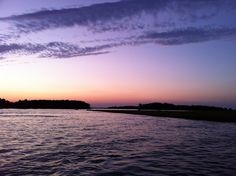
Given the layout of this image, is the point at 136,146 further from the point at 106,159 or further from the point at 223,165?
the point at 223,165

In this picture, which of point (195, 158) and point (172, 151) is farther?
point (172, 151)

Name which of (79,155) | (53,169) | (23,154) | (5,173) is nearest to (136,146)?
(79,155)

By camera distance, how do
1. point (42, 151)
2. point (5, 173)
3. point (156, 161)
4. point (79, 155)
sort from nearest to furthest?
point (5, 173), point (156, 161), point (79, 155), point (42, 151)

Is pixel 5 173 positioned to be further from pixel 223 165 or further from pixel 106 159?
pixel 223 165

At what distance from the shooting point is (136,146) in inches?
1121

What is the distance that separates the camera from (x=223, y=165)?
764 inches

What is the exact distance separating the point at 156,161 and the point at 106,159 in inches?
130

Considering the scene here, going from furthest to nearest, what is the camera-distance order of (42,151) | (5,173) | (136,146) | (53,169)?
1. (136,146)
2. (42,151)
3. (53,169)
4. (5,173)

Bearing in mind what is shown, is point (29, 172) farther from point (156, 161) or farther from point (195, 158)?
point (195, 158)

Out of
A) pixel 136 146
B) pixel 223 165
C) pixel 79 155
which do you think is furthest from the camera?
pixel 136 146

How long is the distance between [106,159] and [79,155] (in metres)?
2.62

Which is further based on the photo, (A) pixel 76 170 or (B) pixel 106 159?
(B) pixel 106 159

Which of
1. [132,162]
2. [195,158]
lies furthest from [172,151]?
[132,162]

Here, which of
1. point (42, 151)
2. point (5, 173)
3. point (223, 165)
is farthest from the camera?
point (42, 151)
